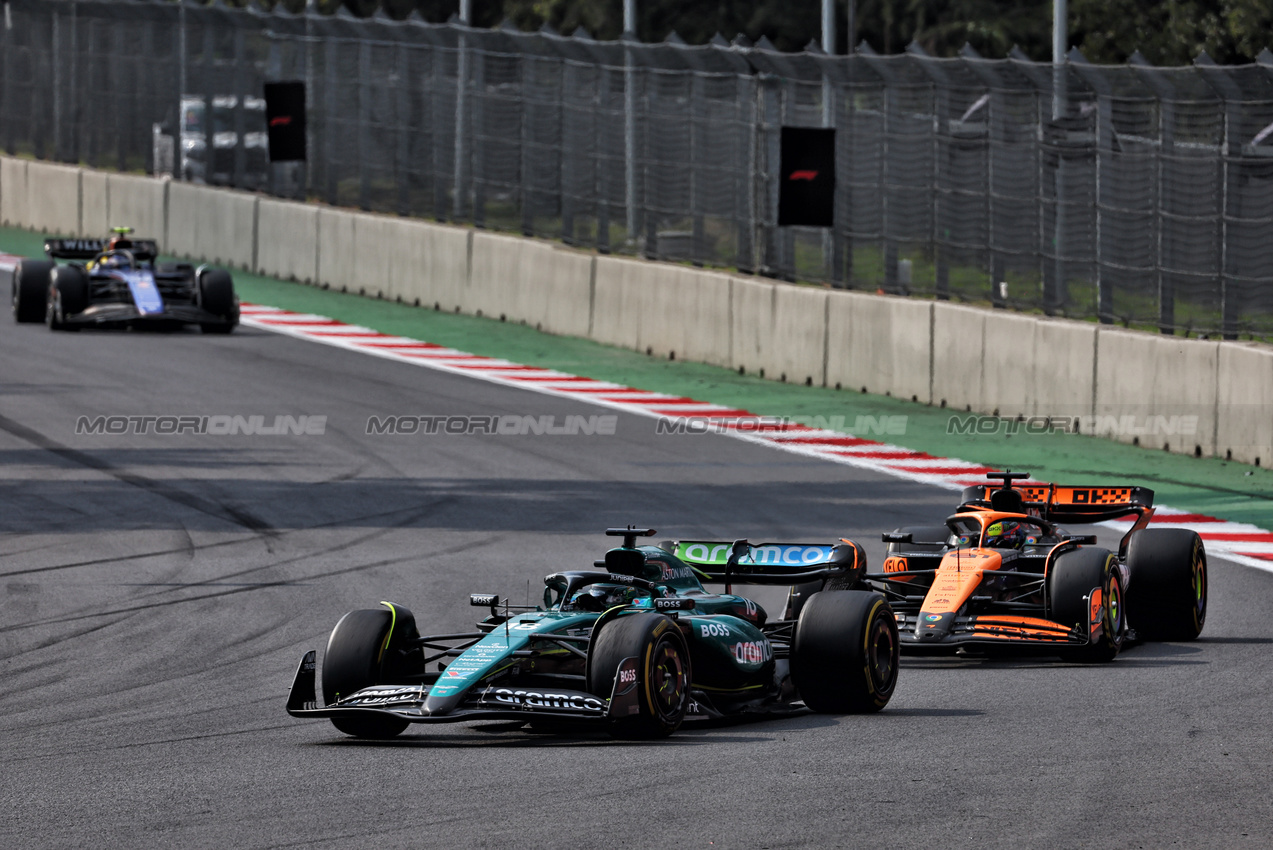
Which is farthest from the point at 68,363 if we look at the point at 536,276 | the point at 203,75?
the point at 203,75

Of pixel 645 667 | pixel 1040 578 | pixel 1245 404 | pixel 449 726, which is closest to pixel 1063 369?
pixel 1245 404

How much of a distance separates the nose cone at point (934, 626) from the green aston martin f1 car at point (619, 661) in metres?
1.22

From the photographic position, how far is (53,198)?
35562 millimetres

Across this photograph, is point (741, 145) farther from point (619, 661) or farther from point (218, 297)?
point (619, 661)

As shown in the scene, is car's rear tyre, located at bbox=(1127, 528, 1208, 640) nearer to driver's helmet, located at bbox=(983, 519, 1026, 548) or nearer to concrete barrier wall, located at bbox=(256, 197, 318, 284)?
driver's helmet, located at bbox=(983, 519, 1026, 548)

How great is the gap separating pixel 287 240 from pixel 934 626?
20789 mm

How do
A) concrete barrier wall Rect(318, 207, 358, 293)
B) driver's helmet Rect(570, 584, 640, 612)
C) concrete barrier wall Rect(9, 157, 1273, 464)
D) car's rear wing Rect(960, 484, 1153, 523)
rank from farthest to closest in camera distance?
concrete barrier wall Rect(318, 207, 358, 293), concrete barrier wall Rect(9, 157, 1273, 464), car's rear wing Rect(960, 484, 1153, 523), driver's helmet Rect(570, 584, 640, 612)

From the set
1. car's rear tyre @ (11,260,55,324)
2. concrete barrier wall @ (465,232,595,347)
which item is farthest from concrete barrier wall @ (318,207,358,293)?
car's rear tyre @ (11,260,55,324)

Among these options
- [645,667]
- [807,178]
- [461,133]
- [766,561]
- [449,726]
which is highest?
[461,133]

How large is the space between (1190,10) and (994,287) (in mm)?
23658

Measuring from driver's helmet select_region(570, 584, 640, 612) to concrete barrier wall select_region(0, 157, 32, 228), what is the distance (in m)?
28.4

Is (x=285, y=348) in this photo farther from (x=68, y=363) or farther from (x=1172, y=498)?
(x=1172, y=498)

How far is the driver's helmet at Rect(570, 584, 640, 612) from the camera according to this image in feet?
32.7

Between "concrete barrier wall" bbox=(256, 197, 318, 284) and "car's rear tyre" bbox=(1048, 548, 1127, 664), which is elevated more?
"concrete barrier wall" bbox=(256, 197, 318, 284)
